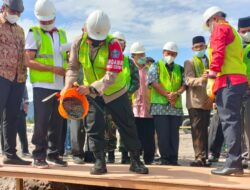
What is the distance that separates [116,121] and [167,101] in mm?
1794

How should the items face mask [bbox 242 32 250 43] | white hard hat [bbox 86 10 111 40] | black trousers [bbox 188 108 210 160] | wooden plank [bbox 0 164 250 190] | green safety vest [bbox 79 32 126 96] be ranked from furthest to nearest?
black trousers [bbox 188 108 210 160] < face mask [bbox 242 32 250 43] < green safety vest [bbox 79 32 126 96] < white hard hat [bbox 86 10 111 40] < wooden plank [bbox 0 164 250 190]

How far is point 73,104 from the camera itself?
4.27 meters

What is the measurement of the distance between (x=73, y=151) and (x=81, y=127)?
387 mm

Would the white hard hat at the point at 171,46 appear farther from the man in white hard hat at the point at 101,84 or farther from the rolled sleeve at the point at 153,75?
the man in white hard hat at the point at 101,84

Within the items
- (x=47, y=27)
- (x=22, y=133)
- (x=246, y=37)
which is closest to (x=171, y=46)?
(x=246, y=37)

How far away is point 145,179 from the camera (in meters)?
4.04

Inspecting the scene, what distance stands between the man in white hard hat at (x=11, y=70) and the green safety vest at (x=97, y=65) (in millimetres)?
1044

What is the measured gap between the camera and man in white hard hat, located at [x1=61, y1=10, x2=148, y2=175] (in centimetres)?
417

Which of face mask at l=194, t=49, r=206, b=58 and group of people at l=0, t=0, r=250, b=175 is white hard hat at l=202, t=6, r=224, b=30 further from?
face mask at l=194, t=49, r=206, b=58

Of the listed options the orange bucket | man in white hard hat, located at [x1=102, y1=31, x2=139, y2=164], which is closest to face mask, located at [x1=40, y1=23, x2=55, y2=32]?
the orange bucket

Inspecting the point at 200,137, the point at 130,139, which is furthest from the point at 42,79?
the point at 200,137

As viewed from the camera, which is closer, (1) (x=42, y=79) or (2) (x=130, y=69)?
(1) (x=42, y=79)

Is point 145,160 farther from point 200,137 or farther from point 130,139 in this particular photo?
point 130,139

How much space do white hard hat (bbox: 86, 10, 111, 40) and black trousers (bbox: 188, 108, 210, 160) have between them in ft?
8.11
